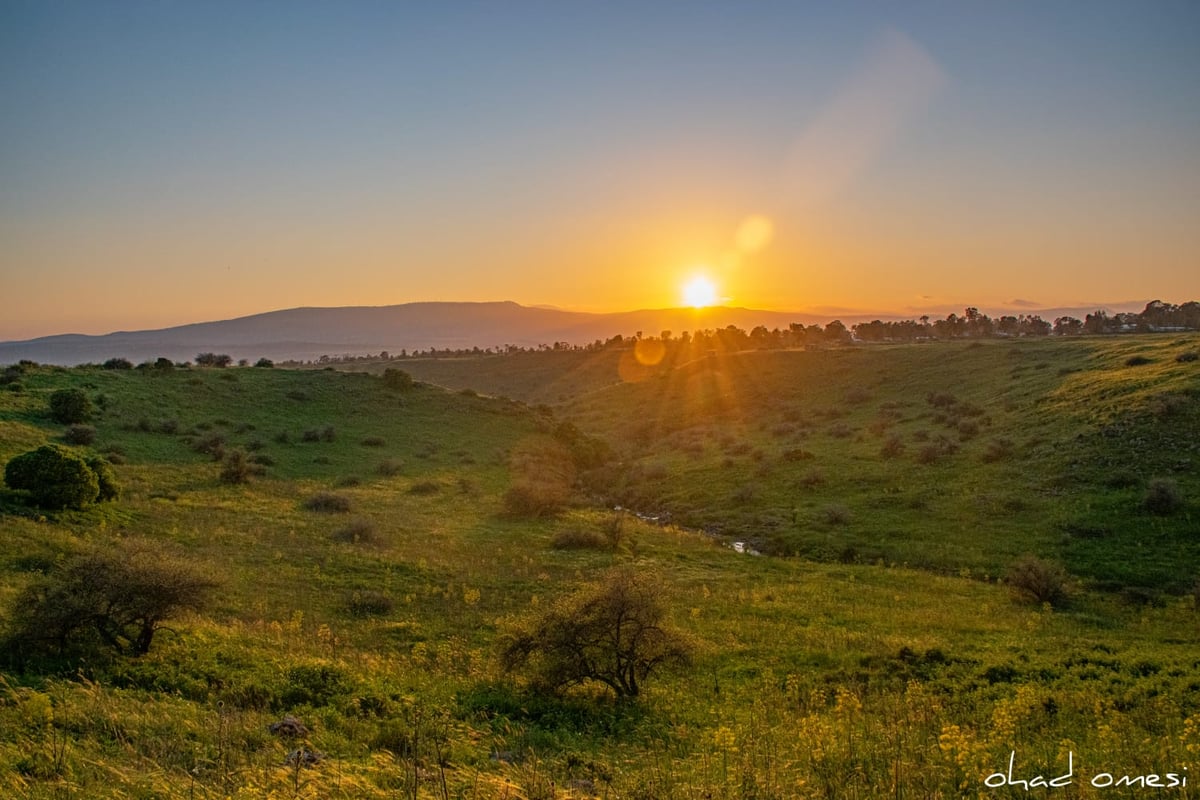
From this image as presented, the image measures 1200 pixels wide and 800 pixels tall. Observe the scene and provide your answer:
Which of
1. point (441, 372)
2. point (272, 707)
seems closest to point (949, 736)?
point (272, 707)

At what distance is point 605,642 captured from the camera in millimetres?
17016

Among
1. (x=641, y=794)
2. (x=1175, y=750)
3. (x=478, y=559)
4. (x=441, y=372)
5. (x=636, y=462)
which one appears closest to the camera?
(x=641, y=794)

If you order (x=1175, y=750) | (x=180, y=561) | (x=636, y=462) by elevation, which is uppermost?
(x=180, y=561)

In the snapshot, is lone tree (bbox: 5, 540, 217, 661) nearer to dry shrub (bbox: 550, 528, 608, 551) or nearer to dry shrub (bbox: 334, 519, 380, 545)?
dry shrub (bbox: 334, 519, 380, 545)

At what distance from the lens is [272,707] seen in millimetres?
14219

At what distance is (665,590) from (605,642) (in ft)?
9.50

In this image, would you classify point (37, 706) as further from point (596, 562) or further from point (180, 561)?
point (596, 562)

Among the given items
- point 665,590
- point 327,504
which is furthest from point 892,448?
point 327,504

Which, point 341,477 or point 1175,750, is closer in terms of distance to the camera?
point 1175,750

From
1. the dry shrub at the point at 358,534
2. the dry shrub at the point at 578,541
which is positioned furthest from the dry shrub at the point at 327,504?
the dry shrub at the point at 578,541

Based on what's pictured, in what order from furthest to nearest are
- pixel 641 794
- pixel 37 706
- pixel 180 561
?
1. pixel 180 561
2. pixel 37 706
3. pixel 641 794

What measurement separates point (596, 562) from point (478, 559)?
596 centimetres

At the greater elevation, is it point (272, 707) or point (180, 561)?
point (180, 561)

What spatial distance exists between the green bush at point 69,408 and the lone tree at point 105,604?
134 ft
